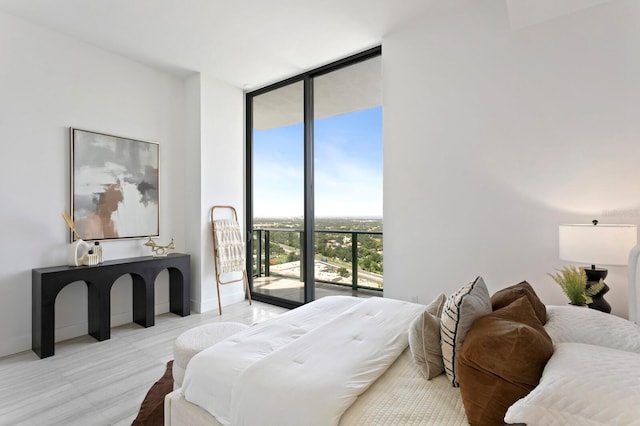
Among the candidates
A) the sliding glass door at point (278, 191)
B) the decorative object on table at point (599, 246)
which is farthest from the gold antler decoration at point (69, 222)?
the decorative object on table at point (599, 246)

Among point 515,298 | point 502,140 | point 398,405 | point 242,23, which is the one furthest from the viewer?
point 242,23

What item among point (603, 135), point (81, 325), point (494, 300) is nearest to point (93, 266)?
point (81, 325)

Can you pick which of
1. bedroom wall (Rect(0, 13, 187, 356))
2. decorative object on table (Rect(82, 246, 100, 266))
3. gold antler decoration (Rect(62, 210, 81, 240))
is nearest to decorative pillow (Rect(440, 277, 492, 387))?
decorative object on table (Rect(82, 246, 100, 266))

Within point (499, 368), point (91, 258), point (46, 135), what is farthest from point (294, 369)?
point (46, 135)

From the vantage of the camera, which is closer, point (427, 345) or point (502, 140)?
point (427, 345)

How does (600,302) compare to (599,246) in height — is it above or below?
below

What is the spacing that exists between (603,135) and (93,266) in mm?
4328

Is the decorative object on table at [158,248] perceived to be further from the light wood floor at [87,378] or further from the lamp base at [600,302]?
the lamp base at [600,302]

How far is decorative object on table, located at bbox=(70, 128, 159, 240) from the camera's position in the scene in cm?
325

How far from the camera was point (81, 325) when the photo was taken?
326cm

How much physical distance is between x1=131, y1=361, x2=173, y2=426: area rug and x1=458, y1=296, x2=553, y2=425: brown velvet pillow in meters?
1.72

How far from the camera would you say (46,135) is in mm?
3037

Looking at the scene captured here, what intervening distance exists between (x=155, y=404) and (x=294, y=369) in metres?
1.29

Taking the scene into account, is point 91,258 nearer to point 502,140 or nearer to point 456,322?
point 456,322
